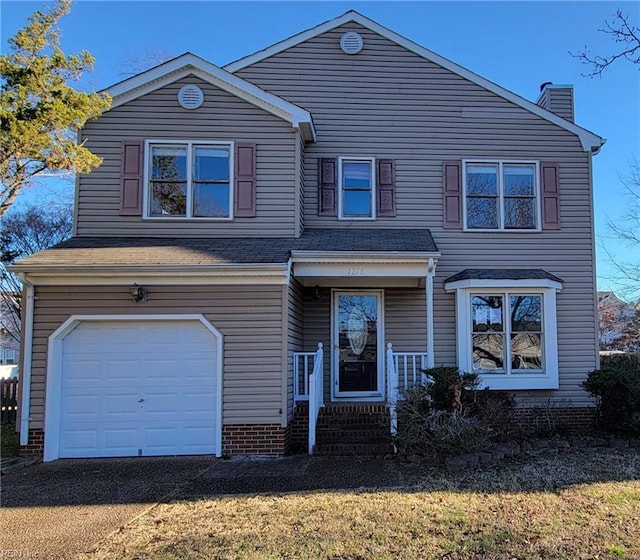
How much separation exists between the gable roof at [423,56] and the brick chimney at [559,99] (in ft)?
2.60

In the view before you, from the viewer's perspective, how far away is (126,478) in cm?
685

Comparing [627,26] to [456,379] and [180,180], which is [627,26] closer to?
[456,379]

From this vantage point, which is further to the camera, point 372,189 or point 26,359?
point 372,189

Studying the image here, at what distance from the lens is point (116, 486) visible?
6469mm

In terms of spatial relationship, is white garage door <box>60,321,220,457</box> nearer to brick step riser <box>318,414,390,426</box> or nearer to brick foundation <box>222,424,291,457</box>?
brick foundation <box>222,424,291,457</box>

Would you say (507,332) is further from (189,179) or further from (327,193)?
(189,179)

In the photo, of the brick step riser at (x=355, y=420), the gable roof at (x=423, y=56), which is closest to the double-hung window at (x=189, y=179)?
the gable roof at (x=423, y=56)

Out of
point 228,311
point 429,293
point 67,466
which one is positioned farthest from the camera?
point 429,293

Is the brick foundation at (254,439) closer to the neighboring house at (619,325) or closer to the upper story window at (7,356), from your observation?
the neighboring house at (619,325)

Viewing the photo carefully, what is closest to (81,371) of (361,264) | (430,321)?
(361,264)

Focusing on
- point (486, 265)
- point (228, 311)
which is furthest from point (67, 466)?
point (486, 265)

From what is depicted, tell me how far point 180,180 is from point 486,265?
20.1 ft

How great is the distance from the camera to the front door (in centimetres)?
1017

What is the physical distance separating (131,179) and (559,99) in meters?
9.12
